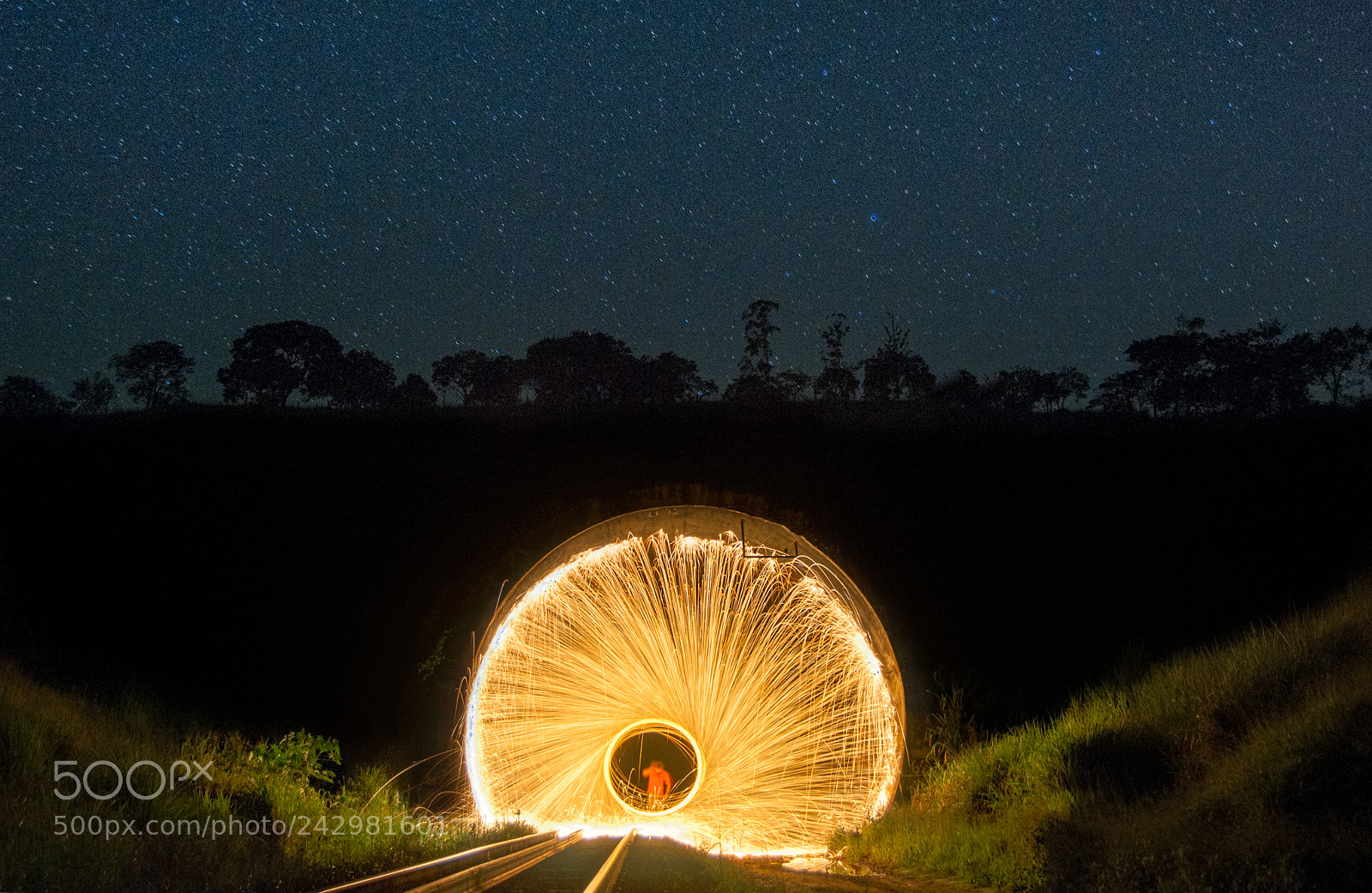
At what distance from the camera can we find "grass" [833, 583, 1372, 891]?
6.32 m

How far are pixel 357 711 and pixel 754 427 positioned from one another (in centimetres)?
899

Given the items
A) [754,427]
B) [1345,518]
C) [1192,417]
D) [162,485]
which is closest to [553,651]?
[754,427]

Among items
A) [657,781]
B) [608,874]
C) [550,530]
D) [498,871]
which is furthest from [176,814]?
[657,781]

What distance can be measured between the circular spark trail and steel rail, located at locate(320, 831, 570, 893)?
2.01m

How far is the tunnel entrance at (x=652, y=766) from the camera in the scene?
1216 cm

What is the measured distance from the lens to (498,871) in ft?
23.1

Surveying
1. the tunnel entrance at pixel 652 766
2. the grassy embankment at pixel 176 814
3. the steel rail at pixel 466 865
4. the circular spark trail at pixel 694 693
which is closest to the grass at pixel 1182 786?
the circular spark trail at pixel 694 693

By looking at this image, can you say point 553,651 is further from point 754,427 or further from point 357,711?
point 754,427

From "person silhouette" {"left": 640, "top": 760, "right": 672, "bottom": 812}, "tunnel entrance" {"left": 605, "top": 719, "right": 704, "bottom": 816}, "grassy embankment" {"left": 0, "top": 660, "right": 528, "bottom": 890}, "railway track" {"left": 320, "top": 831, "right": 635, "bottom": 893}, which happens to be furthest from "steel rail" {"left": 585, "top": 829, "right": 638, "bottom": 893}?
"person silhouette" {"left": 640, "top": 760, "right": 672, "bottom": 812}

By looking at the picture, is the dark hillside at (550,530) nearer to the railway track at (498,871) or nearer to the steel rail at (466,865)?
the steel rail at (466,865)

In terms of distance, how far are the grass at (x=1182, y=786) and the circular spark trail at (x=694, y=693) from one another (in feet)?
3.96

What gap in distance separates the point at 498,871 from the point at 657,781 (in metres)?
6.67

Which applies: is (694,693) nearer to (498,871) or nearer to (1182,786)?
(498,871)

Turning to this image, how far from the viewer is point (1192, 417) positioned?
816 inches
